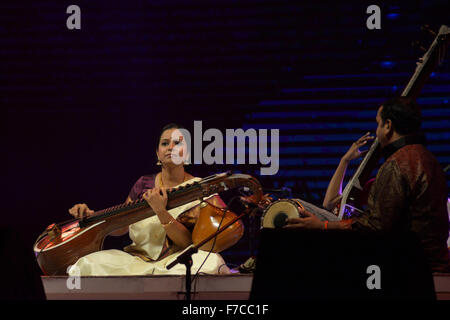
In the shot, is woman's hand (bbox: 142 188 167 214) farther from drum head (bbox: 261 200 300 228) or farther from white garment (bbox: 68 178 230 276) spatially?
drum head (bbox: 261 200 300 228)

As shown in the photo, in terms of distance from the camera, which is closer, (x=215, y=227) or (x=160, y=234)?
(x=215, y=227)

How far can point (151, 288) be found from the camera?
3.26 m

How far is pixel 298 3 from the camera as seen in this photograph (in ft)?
16.7

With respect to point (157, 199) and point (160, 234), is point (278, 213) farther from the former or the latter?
point (160, 234)

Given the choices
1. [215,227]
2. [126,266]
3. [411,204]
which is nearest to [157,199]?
[215,227]

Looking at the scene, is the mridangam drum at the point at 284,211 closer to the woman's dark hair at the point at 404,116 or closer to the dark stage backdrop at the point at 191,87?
the woman's dark hair at the point at 404,116

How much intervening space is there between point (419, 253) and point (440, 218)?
706mm

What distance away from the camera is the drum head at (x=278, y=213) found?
11.1 feet

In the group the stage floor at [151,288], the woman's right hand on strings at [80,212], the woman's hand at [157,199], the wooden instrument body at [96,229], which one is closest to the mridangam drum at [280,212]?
the wooden instrument body at [96,229]

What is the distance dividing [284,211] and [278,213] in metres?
0.05

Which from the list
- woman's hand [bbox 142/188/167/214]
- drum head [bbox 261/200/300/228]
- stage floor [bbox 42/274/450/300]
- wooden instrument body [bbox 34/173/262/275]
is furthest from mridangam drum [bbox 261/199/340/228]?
woman's hand [bbox 142/188/167/214]

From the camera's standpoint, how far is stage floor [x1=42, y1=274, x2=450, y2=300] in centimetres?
319

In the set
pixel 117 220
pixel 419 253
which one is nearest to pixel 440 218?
pixel 419 253

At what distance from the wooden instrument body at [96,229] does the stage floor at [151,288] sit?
586 millimetres
